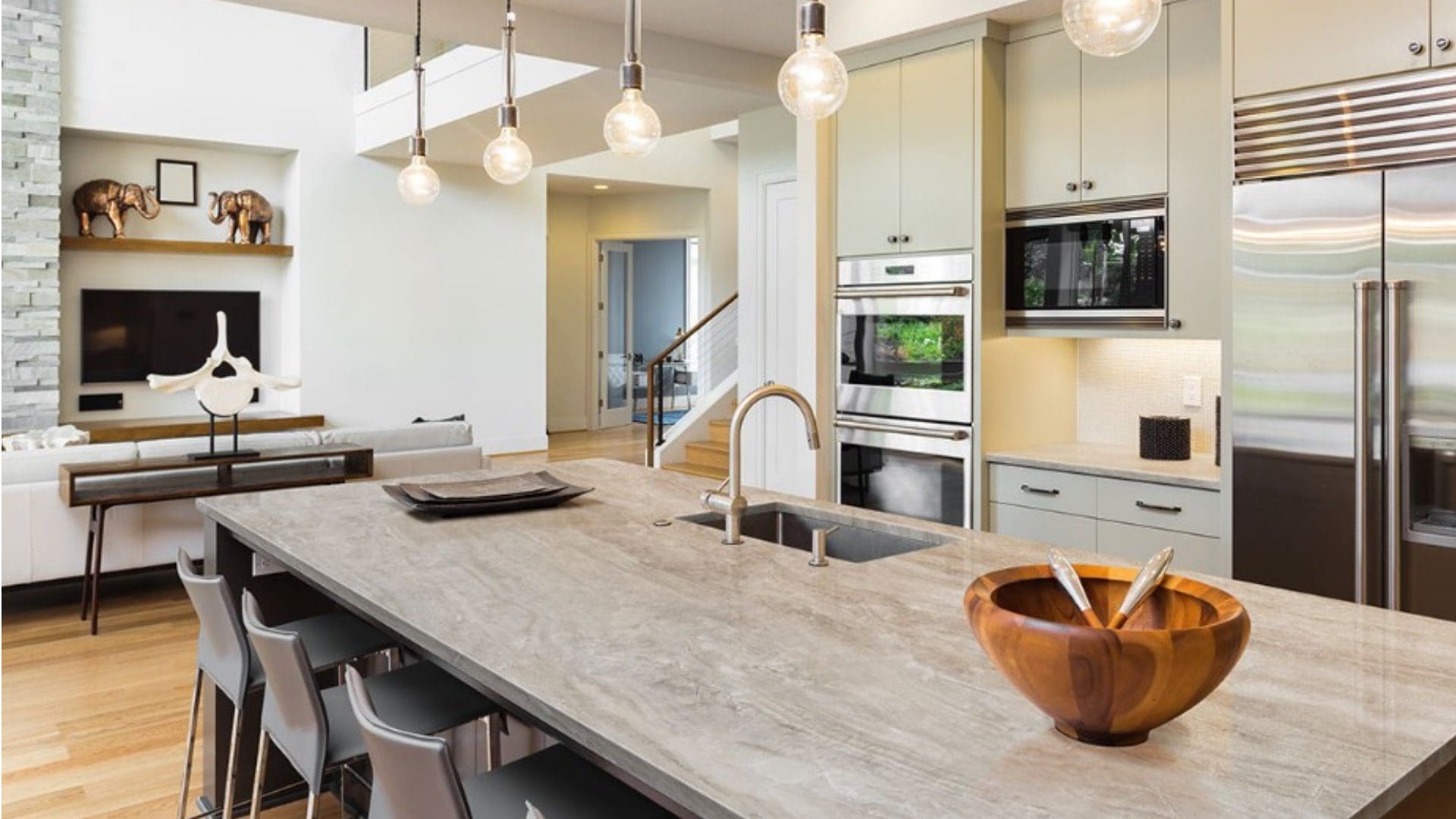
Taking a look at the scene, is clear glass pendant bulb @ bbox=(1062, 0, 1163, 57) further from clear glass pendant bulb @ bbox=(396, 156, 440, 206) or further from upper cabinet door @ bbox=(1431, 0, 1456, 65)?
clear glass pendant bulb @ bbox=(396, 156, 440, 206)

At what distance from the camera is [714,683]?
4.50 ft

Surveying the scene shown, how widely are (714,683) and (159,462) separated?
4469 millimetres

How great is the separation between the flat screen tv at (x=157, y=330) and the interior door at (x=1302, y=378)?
8.19m

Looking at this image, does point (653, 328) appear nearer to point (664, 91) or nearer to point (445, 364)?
point (445, 364)

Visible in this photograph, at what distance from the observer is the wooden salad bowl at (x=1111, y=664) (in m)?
1.07

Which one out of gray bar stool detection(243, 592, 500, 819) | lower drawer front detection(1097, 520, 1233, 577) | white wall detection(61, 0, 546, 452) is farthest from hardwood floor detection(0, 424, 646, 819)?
white wall detection(61, 0, 546, 452)

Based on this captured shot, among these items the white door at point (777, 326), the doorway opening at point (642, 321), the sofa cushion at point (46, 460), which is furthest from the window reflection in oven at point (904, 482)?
the doorway opening at point (642, 321)

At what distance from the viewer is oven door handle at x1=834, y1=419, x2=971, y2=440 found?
4.05 meters

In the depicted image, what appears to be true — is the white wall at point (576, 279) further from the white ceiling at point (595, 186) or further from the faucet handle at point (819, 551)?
the faucet handle at point (819, 551)

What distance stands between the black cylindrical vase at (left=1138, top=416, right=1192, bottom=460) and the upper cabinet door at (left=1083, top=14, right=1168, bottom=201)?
84 cm

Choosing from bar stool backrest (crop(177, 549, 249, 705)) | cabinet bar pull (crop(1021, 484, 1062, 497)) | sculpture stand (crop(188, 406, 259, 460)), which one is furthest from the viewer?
sculpture stand (crop(188, 406, 259, 460))

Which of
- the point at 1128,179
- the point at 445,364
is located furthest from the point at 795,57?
the point at 445,364

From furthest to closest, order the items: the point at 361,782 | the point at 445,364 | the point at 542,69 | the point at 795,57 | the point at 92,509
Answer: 1. the point at 445,364
2. the point at 542,69
3. the point at 92,509
4. the point at 361,782
5. the point at 795,57

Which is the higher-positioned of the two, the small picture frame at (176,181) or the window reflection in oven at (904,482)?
the small picture frame at (176,181)
